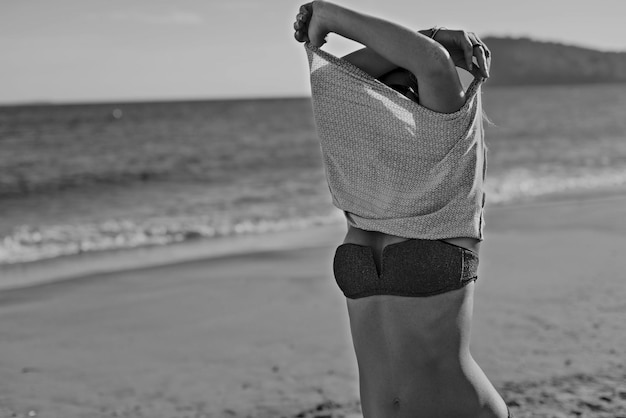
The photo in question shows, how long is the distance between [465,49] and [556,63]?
170764mm

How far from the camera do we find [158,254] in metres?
10.1

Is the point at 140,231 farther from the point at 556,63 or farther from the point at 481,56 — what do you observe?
the point at 556,63

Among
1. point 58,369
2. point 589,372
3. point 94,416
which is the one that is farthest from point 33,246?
point 589,372

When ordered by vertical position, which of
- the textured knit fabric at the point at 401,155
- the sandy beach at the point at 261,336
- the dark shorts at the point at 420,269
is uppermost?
the textured knit fabric at the point at 401,155

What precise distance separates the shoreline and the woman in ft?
23.7

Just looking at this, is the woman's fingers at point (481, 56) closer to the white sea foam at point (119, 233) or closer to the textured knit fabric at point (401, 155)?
the textured knit fabric at point (401, 155)

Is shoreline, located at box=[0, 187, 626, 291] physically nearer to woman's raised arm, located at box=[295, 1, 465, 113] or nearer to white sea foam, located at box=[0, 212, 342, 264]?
white sea foam, located at box=[0, 212, 342, 264]

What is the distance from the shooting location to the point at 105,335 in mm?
6207

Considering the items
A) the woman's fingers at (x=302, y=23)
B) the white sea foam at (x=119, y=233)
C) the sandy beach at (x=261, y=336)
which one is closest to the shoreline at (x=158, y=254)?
the sandy beach at (x=261, y=336)

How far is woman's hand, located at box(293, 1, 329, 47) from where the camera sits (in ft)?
5.91

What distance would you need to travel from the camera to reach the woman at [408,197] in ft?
5.50

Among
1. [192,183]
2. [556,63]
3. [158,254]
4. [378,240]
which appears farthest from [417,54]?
[556,63]

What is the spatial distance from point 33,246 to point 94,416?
680 cm

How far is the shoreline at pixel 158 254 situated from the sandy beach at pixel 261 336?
12cm
